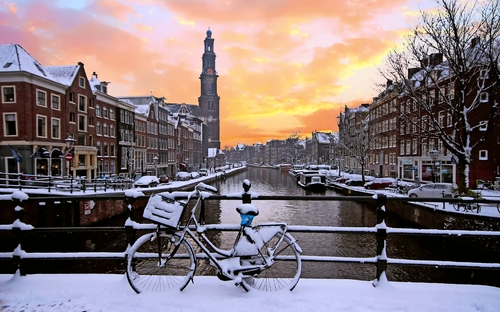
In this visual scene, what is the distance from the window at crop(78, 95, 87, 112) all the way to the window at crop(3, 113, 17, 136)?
25.5ft

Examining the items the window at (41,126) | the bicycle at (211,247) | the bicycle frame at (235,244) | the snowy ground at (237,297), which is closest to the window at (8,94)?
the window at (41,126)

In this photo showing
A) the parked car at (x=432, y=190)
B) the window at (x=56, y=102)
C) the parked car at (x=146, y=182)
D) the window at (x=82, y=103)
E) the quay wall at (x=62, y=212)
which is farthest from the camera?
the window at (x=82, y=103)

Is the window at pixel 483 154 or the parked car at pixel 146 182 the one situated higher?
the window at pixel 483 154

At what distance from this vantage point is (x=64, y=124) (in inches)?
1221

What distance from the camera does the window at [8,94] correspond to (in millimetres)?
26594

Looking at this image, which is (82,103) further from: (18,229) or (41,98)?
(18,229)

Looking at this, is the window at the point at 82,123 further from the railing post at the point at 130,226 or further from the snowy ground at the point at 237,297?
the railing post at the point at 130,226

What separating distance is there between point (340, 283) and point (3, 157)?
32.3 m

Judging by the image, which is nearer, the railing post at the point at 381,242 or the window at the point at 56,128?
the railing post at the point at 381,242

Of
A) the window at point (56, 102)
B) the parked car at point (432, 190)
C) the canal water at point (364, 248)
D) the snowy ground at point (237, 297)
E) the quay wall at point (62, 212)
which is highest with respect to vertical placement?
the window at point (56, 102)

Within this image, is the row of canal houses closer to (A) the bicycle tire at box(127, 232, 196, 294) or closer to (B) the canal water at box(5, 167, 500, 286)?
(B) the canal water at box(5, 167, 500, 286)

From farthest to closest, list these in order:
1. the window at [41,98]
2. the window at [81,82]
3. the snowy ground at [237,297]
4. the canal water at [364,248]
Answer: the window at [81,82]
the window at [41,98]
the canal water at [364,248]
the snowy ground at [237,297]

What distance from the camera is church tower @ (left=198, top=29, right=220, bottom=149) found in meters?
125

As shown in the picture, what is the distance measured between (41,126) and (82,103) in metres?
7.02
